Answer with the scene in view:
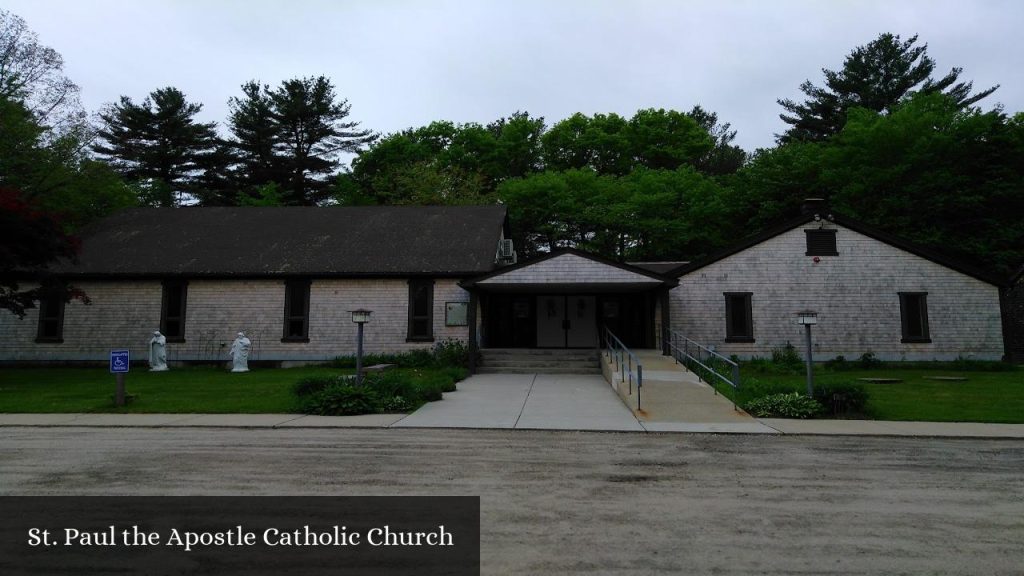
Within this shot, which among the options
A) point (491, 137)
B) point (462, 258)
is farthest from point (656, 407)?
point (491, 137)

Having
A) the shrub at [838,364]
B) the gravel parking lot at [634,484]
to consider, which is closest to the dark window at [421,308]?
the gravel parking lot at [634,484]

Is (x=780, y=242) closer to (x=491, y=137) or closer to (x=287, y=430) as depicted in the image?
(x=287, y=430)

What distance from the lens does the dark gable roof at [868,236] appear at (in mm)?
21172

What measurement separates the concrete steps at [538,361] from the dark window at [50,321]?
53.6 ft

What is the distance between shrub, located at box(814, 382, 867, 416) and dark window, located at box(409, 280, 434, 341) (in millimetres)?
13753

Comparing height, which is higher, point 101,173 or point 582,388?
point 101,173

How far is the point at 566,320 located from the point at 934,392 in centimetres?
1236

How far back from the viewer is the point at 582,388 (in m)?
16.0

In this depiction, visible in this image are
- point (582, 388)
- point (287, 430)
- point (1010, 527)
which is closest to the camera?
point (1010, 527)

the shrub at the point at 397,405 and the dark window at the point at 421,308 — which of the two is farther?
the dark window at the point at 421,308

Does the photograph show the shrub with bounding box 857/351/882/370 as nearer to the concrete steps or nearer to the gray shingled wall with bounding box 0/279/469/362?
the concrete steps

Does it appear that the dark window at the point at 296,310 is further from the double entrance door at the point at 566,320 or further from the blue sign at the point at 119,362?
the blue sign at the point at 119,362

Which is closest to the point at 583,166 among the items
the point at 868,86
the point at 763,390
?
the point at 868,86

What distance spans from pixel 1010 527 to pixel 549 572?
14.1 feet
